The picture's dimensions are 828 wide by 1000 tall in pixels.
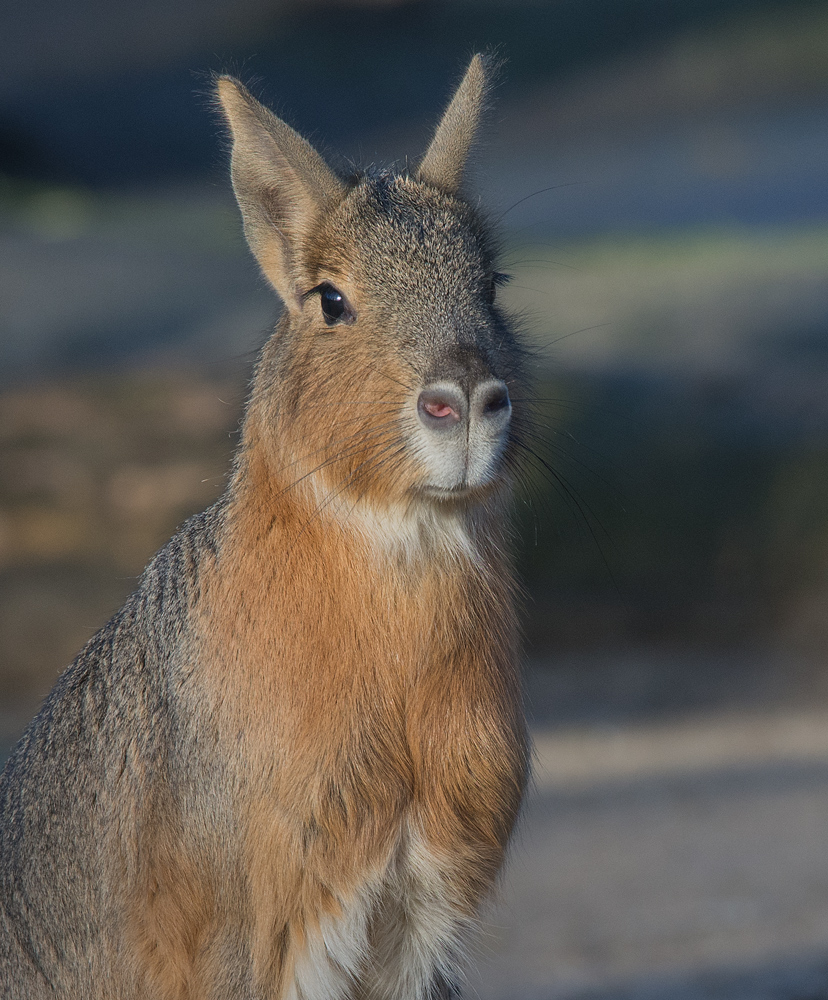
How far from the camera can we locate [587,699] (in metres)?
11.4

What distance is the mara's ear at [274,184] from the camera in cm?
394

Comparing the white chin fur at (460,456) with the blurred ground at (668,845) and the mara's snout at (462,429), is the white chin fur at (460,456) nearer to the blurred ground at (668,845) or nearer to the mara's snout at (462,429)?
the mara's snout at (462,429)

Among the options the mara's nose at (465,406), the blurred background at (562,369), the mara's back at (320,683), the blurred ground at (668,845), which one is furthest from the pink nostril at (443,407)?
the blurred background at (562,369)

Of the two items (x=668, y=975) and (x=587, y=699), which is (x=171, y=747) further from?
(x=587, y=699)

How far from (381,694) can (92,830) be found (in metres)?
1.13

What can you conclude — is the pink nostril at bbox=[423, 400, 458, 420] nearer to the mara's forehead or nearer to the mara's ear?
the mara's forehead

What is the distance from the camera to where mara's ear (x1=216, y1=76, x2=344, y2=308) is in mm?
3936

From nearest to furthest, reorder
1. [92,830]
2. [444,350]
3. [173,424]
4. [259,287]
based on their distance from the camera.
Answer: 1. [444,350]
2. [92,830]
3. [259,287]
4. [173,424]

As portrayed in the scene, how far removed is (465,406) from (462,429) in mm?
62

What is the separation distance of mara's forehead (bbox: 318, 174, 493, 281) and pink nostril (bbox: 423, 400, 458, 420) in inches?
24.1

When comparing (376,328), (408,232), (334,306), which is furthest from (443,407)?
(408,232)

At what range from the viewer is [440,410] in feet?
10.9

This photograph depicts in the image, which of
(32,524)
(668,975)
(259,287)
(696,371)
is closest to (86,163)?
(32,524)

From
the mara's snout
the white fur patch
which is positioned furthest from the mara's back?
the mara's snout
